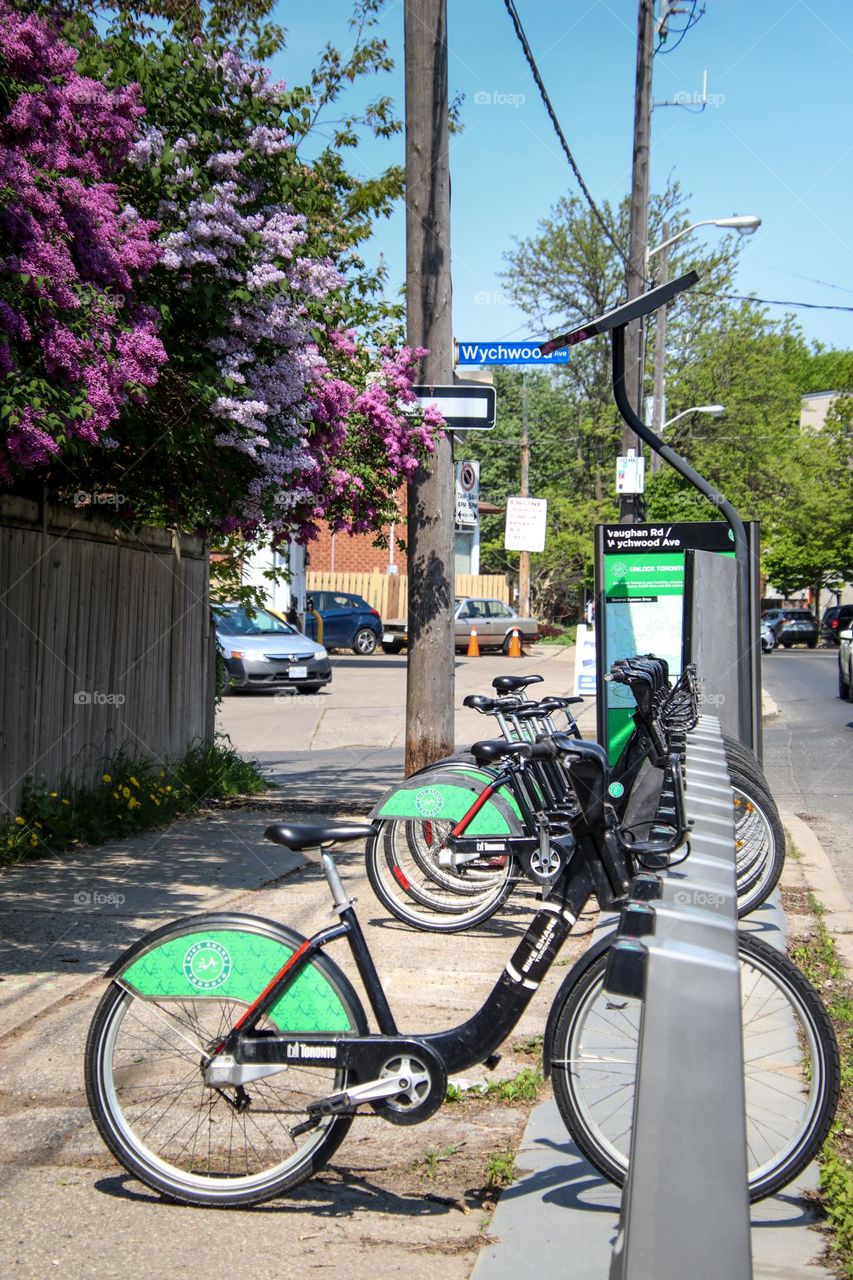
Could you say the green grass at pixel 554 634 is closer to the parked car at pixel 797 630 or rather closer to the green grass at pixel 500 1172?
the parked car at pixel 797 630

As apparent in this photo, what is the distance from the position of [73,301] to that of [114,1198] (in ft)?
12.6

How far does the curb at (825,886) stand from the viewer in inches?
278

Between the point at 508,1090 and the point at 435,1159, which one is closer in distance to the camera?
the point at 435,1159

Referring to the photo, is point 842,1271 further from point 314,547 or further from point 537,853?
point 314,547

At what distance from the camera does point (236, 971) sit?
3.70m

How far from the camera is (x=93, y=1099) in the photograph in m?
3.69

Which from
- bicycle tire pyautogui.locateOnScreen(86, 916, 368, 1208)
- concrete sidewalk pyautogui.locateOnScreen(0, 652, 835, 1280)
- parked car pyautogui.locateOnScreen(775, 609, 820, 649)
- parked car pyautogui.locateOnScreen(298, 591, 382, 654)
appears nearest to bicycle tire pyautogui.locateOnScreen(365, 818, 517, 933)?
concrete sidewalk pyautogui.locateOnScreen(0, 652, 835, 1280)

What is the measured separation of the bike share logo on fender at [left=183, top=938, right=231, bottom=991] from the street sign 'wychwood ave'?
255 inches

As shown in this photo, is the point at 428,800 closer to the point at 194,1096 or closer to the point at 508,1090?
the point at 508,1090

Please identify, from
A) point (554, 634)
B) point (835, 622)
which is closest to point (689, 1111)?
point (554, 634)

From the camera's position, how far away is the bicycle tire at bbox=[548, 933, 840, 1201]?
11.5 ft

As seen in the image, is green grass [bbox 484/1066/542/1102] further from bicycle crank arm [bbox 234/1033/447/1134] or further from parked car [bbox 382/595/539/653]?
parked car [bbox 382/595/539/653]

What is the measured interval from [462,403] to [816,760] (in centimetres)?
825

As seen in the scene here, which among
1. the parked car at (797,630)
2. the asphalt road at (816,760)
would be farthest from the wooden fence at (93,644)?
the parked car at (797,630)
